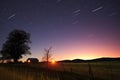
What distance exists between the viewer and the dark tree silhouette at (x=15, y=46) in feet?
231

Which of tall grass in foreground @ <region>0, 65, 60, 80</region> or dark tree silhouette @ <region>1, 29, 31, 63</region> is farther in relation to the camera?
dark tree silhouette @ <region>1, 29, 31, 63</region>

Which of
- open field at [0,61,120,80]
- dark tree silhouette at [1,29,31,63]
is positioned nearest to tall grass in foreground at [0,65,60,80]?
open field at [0,61,120,80]

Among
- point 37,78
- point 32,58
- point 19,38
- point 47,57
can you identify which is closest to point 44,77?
point 37,78

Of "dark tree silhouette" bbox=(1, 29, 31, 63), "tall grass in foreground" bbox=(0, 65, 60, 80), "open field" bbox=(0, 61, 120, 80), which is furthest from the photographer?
"dark tree silhouette" bbox=(1, 29, 31, 63)

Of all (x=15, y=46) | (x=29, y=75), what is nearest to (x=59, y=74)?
(x=29, y=75)

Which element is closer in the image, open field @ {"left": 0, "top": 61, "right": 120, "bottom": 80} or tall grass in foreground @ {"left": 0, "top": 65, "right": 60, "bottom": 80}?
tall grass in foreground @ {"left": 0, "top": 65, "right": 60, "bottom": 80}

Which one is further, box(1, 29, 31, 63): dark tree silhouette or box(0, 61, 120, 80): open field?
box(1, 29, 31, 63): dark tree silhouette

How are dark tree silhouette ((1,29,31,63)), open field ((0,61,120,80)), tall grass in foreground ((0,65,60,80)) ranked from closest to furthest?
tall grass in foreground ((0,65,60,80))
open field ((0,61,120,80))
dark tree silhouette ((1,29,31,63))

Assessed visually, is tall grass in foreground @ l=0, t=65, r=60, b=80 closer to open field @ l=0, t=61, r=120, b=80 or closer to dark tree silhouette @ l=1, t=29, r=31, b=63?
open field @ l=0, t=61, r=120, b=80

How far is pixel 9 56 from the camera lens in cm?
7138

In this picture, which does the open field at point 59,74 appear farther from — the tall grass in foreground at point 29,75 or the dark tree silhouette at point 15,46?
the dark tree silhouette at point 15,46

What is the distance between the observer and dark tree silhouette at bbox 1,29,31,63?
70.4 meters

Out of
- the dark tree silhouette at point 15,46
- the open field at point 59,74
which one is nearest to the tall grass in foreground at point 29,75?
the open field at point 59,74

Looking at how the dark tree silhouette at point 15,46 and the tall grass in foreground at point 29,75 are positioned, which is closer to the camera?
the tall grass in foreground at point 29,75
